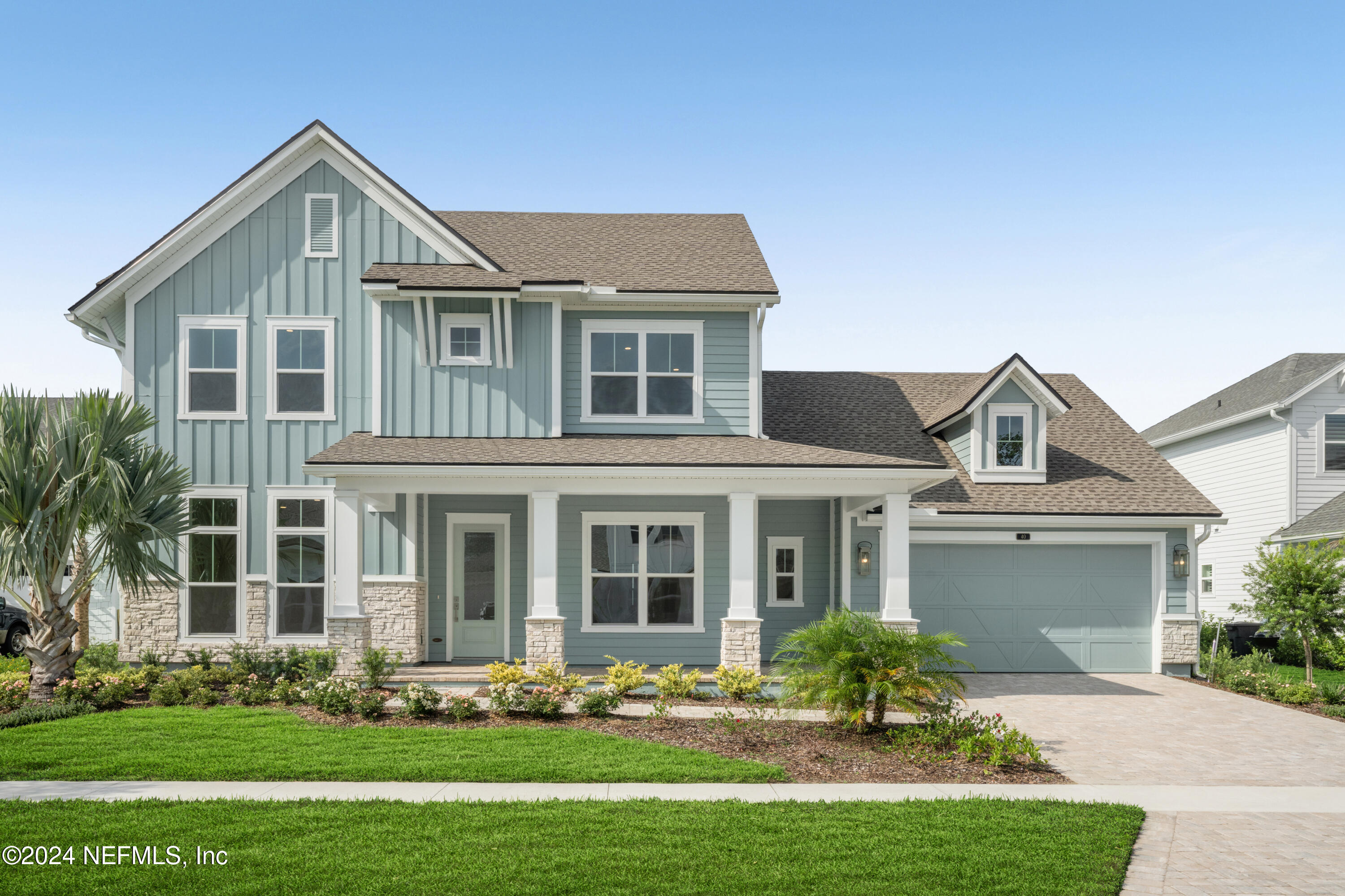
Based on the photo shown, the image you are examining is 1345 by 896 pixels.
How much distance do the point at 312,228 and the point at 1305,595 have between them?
56.4ft

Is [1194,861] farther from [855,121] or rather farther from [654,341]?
[855,121]

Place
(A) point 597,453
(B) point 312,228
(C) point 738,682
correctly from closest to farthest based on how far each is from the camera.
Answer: (C) point 738,682 < (A) point 597,453 < (B) point 312,228

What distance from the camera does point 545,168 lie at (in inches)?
691

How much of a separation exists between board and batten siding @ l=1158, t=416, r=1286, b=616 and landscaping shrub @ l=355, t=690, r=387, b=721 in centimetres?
1979

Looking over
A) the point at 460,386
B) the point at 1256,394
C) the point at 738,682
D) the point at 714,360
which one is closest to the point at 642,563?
the point at 738,682

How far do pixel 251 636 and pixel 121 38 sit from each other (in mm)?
10077

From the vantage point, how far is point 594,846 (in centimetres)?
628

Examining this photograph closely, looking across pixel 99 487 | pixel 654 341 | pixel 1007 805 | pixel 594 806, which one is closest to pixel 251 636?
pixel 99 487

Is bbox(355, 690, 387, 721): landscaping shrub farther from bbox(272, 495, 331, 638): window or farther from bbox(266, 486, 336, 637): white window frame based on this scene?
bbox(272, 495, 331, 638): window

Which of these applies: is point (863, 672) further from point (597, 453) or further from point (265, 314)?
point (265, 314)

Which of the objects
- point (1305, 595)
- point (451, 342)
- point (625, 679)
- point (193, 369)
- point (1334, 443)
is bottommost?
point (625, 679)

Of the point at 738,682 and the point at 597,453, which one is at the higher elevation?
the point at 597,453

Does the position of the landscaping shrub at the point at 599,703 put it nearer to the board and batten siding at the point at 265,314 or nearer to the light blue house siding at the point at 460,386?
the light blue house siding at the point at 460,386

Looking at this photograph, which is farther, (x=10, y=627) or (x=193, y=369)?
(x=10, y=627)
